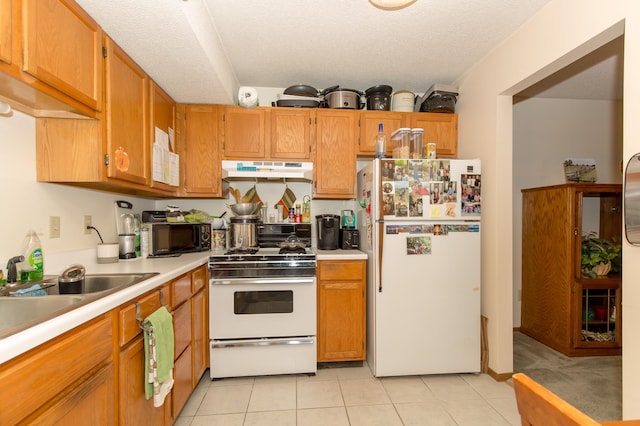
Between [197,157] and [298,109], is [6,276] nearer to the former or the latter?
[197,157]

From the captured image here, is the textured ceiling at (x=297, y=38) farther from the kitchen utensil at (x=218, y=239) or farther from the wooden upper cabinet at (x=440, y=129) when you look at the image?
the kitchen utensil at (x=218, y=239)

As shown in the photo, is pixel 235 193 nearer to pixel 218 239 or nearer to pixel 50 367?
pixel 218 239

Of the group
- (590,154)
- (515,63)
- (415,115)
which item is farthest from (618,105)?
(415,115)

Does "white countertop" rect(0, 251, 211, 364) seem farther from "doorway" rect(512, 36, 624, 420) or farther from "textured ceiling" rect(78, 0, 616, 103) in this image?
"doorway" rect(512, 36, 624, 420)

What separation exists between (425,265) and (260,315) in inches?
51.0

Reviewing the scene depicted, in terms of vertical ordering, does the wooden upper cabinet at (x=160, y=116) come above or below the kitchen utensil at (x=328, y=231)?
above

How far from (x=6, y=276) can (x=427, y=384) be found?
2558 millimetres

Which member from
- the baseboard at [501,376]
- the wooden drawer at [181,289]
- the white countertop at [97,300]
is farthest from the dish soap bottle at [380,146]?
the baseboard at [501,376]

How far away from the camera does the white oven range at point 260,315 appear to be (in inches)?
84.5

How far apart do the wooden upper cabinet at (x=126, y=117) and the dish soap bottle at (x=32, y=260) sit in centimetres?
45

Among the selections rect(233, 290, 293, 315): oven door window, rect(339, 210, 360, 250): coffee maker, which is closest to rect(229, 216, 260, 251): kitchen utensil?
rect(233, 290, 293, 315): oven door window

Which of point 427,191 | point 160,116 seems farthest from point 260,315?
point 160,116

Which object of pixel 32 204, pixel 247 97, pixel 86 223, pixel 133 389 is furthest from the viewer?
pixel 247 97

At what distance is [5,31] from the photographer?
99cm
